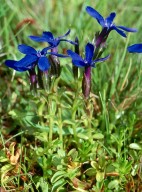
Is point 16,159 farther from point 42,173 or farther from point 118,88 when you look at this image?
point 118,88

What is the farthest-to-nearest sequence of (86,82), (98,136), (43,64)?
(98,136) < (86,82) < (43,64)

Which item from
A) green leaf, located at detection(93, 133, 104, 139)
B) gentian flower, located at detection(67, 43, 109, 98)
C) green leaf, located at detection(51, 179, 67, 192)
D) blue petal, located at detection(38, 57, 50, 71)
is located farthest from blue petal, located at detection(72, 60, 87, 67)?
green leaf, located at detection(51, 179, 67, 192)

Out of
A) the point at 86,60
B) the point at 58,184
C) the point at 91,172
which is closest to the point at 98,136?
the point at 91,172

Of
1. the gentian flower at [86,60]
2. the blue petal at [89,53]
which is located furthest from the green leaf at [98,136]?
the blue petal at [89,53]

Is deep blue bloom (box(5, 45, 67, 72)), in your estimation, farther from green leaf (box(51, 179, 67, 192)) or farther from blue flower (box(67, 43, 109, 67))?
green leaf (box(51, 179, 67, 192))

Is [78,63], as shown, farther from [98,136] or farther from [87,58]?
[98,136]

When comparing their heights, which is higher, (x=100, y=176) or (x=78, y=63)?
(x=78, y=63)

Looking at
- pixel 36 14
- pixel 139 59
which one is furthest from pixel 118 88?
pixel 36 14

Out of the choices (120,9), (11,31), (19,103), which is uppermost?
(120,9)
